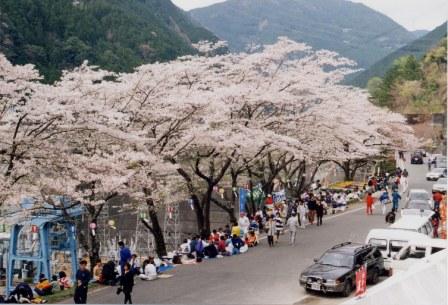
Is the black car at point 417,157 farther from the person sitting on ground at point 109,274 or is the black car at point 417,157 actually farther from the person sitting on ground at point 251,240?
the person sitting on ground at point 109,274

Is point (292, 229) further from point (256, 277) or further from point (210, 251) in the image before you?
point (256, 277)

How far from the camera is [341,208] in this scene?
16828 millimetres

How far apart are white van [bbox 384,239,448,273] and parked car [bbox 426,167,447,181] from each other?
11.6 ft

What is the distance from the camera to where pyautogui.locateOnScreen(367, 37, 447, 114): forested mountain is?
48.9 feet

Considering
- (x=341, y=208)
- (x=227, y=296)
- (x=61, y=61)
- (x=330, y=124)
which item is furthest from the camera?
(x=330, y=124)

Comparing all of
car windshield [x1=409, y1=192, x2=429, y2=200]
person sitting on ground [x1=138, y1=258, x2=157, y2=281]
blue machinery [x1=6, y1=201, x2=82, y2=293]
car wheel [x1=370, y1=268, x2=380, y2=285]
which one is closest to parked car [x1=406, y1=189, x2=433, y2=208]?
car windshield [x1=409, y1=192, x2=429, y2=200]

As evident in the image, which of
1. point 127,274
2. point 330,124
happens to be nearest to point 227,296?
point 127,274

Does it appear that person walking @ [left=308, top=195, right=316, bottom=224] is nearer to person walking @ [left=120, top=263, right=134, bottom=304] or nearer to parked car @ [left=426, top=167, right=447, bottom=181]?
parked car @ [left=426, top=167, right=447, bottom=181]

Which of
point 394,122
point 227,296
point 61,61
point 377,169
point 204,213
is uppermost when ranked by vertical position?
point 61,61

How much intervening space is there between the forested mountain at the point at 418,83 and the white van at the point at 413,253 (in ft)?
12.8

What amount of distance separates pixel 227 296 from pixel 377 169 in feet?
24.9

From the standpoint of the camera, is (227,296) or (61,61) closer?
(227,296)

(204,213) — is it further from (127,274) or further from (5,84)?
(5,84)

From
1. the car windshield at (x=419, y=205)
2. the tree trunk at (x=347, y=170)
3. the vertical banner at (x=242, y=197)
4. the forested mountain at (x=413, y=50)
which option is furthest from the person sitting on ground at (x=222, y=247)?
the forested mountain at (x=413, y=50)
